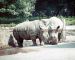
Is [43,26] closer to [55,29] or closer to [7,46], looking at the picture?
[55,29]

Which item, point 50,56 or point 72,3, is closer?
point 50,56

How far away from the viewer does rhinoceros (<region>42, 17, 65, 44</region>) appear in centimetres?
234

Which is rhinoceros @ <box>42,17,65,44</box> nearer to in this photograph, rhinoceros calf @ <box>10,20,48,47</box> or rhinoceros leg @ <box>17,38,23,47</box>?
rhinoceros calf @ <box>10,20,48,47</box>

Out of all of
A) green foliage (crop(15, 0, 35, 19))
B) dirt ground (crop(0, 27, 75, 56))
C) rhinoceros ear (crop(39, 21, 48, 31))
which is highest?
green foliage (crop(15, 0, 35, 19))

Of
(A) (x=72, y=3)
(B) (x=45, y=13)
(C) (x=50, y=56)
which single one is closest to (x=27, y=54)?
(C) (x=50, y=56)

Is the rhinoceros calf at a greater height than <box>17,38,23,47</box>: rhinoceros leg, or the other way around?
the rhinoceros calf

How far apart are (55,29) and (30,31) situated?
0.69 feet

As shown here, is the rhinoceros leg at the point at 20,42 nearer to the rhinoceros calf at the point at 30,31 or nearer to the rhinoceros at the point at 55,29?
the rhinoceros calf at the point at 30,31

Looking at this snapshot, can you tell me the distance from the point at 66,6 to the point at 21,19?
0.35m

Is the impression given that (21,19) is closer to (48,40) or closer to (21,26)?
(21,26)

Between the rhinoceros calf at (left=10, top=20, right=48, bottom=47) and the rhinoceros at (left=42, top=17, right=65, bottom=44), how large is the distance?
38mm

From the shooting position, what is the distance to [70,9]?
2.37 metres

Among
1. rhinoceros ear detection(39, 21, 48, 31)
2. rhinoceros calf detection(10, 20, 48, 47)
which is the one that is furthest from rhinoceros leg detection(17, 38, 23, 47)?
rhinoceros ear detection(39, 21, 48, 31)

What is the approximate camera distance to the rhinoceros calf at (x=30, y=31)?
2374mm
